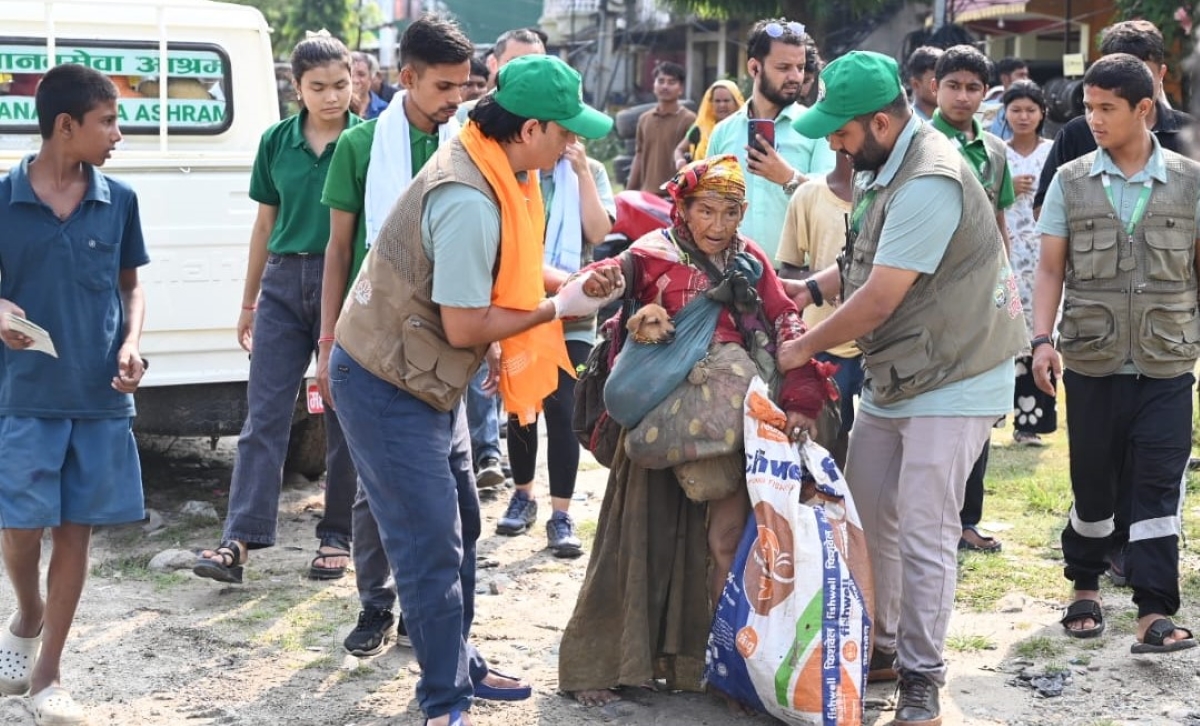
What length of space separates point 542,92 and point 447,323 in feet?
2.12

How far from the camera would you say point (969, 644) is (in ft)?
17.3

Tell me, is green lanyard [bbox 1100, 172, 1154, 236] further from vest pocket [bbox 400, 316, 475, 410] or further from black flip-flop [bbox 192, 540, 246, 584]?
black flip-flop [bbox 192, 540, 246, 584]

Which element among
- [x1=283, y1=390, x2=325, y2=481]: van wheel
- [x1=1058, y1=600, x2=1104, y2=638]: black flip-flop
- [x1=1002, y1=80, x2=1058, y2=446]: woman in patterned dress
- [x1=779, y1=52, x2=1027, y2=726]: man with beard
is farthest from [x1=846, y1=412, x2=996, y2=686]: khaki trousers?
[x1=1002, y1=80, x2=1058, y2=446]: woman in patterned dress

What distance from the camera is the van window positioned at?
22.8 feet

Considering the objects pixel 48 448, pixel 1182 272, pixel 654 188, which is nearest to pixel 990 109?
pixel 654 188

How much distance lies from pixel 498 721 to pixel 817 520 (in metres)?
1.17

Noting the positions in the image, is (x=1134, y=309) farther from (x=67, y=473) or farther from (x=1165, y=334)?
(x=67, y=473)

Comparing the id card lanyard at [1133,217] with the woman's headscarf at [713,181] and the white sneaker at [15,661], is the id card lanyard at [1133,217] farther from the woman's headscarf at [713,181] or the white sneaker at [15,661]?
the white sneaker at [15,661]

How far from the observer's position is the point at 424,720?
4.39 meters

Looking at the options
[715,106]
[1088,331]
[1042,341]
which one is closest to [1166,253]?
[1088,331]

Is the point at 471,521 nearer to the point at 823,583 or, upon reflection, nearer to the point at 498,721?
the point at 498,721

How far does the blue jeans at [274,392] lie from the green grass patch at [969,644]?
238cm

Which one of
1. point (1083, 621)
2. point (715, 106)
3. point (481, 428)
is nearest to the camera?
point (1083, 621)

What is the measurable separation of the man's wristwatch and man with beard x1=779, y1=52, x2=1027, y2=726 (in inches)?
46.4
